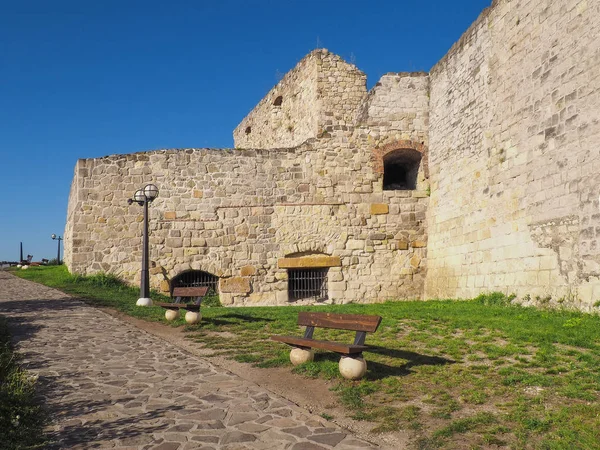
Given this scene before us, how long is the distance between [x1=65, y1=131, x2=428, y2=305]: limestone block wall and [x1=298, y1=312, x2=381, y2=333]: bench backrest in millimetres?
7856

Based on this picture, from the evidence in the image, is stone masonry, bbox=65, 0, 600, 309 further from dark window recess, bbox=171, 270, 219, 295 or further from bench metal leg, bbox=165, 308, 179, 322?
bench metal leg, bbox=165, 308, 179, 322

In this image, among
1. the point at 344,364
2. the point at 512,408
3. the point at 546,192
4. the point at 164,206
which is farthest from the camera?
the point at 164,206

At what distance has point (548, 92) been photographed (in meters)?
9.42

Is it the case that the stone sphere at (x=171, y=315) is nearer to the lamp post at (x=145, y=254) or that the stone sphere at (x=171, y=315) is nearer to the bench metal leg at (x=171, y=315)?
the bench metal leg at (x=171, y=315)

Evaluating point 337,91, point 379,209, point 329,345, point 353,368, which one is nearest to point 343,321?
point 329,345

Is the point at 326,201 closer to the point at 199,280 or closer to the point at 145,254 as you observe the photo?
the point at 199,280

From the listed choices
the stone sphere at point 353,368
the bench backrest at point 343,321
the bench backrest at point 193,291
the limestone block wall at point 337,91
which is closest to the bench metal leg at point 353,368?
the stone sphere at point 353,368

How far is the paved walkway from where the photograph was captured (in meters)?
3.99

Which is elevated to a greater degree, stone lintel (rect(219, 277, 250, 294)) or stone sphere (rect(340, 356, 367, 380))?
stone lintel (rect(219, 277, 250, 294))

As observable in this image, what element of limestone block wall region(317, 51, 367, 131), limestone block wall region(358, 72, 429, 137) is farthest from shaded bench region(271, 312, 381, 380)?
limestone block wall region(317, 51, 367, 131)

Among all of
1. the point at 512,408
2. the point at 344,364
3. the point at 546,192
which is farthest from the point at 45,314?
the point at 546,192

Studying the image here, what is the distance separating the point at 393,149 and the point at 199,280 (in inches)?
244

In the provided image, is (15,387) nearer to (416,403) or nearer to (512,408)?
(416,403)

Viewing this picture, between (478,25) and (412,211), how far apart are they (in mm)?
4799
